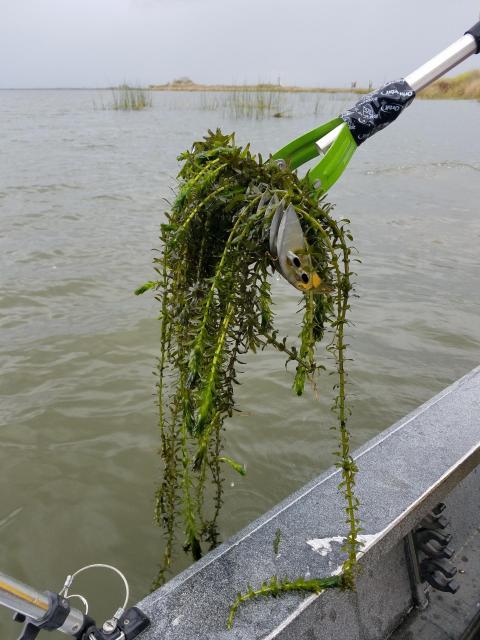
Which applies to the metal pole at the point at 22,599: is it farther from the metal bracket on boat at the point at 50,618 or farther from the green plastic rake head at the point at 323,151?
the green plastic rake head at the point at 323,151

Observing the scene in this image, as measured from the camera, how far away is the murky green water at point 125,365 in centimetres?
266

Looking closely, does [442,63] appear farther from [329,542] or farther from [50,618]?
[50,618]

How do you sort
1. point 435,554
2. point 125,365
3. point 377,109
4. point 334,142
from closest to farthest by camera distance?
point 334,142 < point 377,109 < point 435,554 < point 125,365

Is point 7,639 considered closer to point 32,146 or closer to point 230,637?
point 230,637

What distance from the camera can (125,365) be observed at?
13.2 ft

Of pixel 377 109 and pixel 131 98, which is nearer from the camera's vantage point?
pixel 377 109

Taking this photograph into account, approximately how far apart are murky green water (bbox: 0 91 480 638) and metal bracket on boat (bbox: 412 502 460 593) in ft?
2.29

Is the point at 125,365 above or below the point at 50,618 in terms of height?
below

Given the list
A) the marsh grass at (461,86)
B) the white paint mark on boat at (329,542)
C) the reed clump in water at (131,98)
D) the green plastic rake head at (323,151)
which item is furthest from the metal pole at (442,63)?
the marsh grass at (461,86)

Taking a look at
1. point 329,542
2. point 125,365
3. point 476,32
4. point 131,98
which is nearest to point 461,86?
point 131,98

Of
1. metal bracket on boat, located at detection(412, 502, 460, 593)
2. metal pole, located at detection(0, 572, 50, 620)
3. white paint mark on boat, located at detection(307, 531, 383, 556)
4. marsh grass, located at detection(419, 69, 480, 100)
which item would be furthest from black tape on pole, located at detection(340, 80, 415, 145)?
marsh grass, located at detection(419, 69, 480, 100)

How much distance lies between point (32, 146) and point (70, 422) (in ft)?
39.3

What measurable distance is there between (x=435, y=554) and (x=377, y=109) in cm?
161

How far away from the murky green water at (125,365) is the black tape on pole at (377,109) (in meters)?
1.40
